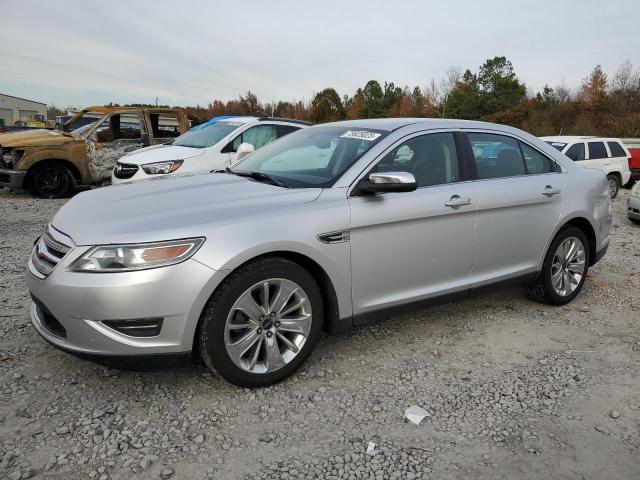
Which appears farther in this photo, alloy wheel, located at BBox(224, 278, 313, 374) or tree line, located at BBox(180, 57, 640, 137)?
tree line, located at BBox(180, 57, 640, 137)

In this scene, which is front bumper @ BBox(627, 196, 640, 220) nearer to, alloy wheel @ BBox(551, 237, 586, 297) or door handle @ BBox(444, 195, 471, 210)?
alloy wheel @ BBox(551, 237, 586, 297)

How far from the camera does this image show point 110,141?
35.1 ft

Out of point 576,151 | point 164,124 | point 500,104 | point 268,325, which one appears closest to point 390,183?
point 268,325

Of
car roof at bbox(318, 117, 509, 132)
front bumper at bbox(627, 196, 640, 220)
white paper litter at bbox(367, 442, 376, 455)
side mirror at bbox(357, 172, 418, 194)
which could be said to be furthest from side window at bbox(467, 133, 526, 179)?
front bumper at bbox(627, 196, 640, 220)

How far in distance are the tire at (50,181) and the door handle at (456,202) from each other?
8992 millimetres

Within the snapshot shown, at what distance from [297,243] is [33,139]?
9.03m

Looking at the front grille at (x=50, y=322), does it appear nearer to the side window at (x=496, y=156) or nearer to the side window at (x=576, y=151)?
the side window at (x=496, y=156)

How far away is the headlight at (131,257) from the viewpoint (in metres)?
2.68

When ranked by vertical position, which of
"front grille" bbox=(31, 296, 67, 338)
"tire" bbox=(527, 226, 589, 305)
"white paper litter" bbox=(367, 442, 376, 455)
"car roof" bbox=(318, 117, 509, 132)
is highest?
"car roof" bbox=(318, 117, 509, 132)

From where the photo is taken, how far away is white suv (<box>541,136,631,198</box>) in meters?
13.1

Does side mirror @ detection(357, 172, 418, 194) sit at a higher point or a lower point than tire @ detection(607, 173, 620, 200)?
higher

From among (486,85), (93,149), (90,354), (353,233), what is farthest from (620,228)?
(486,85)

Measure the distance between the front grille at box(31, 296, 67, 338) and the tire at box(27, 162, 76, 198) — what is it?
26.9 feet

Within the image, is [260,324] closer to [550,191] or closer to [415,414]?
[415,414]
